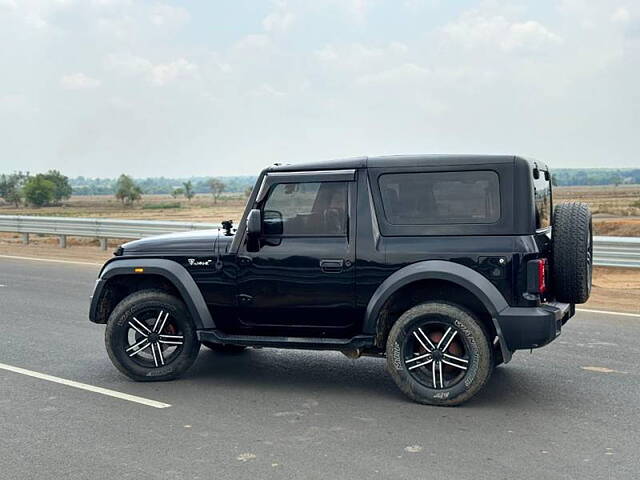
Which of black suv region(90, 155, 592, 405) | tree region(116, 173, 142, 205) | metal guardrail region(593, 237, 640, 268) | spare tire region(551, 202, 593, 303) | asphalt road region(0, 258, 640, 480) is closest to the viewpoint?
asphalt road region(0, 258, 640, 480)

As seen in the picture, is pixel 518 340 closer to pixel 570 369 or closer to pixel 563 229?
pixel 563 229

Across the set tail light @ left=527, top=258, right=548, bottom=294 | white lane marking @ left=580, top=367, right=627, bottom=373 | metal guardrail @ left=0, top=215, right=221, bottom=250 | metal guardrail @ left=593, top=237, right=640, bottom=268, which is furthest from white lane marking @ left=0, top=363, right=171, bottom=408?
metal guardrail @ left=0, top=215, right=221, bottom=250

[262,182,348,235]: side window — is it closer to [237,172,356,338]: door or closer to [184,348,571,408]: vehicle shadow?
[237,172,356,338]: door

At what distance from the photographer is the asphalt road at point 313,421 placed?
16.5 feet

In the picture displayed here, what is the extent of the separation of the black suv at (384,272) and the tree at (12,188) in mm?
117513

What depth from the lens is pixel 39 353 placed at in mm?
8492

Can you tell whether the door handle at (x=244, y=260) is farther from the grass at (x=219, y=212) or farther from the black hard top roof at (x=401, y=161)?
the grass at (x=219, y=212)

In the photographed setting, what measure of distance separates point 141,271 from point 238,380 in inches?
50.4

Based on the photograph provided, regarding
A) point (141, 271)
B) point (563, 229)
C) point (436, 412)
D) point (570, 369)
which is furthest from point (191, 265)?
point (570, 369)

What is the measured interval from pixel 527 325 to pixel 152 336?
3.20m

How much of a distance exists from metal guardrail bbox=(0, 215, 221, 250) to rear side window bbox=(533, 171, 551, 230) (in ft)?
38.3

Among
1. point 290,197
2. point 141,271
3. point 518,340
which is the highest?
point 290,197

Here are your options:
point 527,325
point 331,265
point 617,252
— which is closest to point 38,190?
point 617,252

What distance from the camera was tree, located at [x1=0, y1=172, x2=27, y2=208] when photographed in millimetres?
120062
